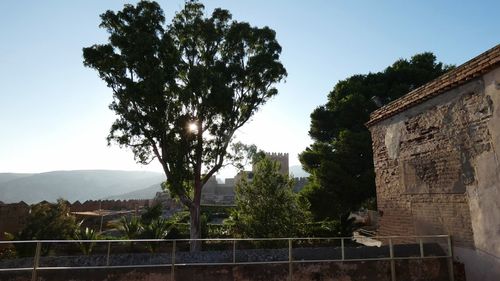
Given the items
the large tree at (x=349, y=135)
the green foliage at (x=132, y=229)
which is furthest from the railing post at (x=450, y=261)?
the green foliage at (x=132, y=229)

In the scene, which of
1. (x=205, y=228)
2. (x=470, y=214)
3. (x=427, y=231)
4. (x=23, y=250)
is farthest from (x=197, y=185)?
(x=470, y=214)

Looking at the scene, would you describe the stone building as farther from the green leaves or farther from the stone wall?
the green leaves

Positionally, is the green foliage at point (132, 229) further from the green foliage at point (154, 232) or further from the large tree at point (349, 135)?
the large tree at point (349, 135)

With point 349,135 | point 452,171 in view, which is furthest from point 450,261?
point 349,135

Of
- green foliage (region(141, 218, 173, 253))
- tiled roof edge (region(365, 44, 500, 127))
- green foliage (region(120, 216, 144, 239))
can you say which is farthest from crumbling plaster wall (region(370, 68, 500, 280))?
green foliage (region(120, 216, 144, 239))

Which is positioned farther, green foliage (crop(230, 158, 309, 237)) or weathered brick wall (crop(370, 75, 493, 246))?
green foliage (crop(230, 158, 309, 237))

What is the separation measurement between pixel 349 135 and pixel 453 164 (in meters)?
11.8

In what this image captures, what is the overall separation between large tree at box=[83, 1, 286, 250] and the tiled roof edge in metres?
9.17

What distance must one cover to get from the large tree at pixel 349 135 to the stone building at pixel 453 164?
834cm

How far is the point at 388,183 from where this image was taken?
1027cm

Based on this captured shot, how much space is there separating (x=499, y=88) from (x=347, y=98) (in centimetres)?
1627

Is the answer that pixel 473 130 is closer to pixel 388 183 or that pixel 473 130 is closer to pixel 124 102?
pixel 388 183

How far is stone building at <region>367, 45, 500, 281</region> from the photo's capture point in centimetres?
675

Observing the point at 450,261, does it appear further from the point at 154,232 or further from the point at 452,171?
the point at 154,232
